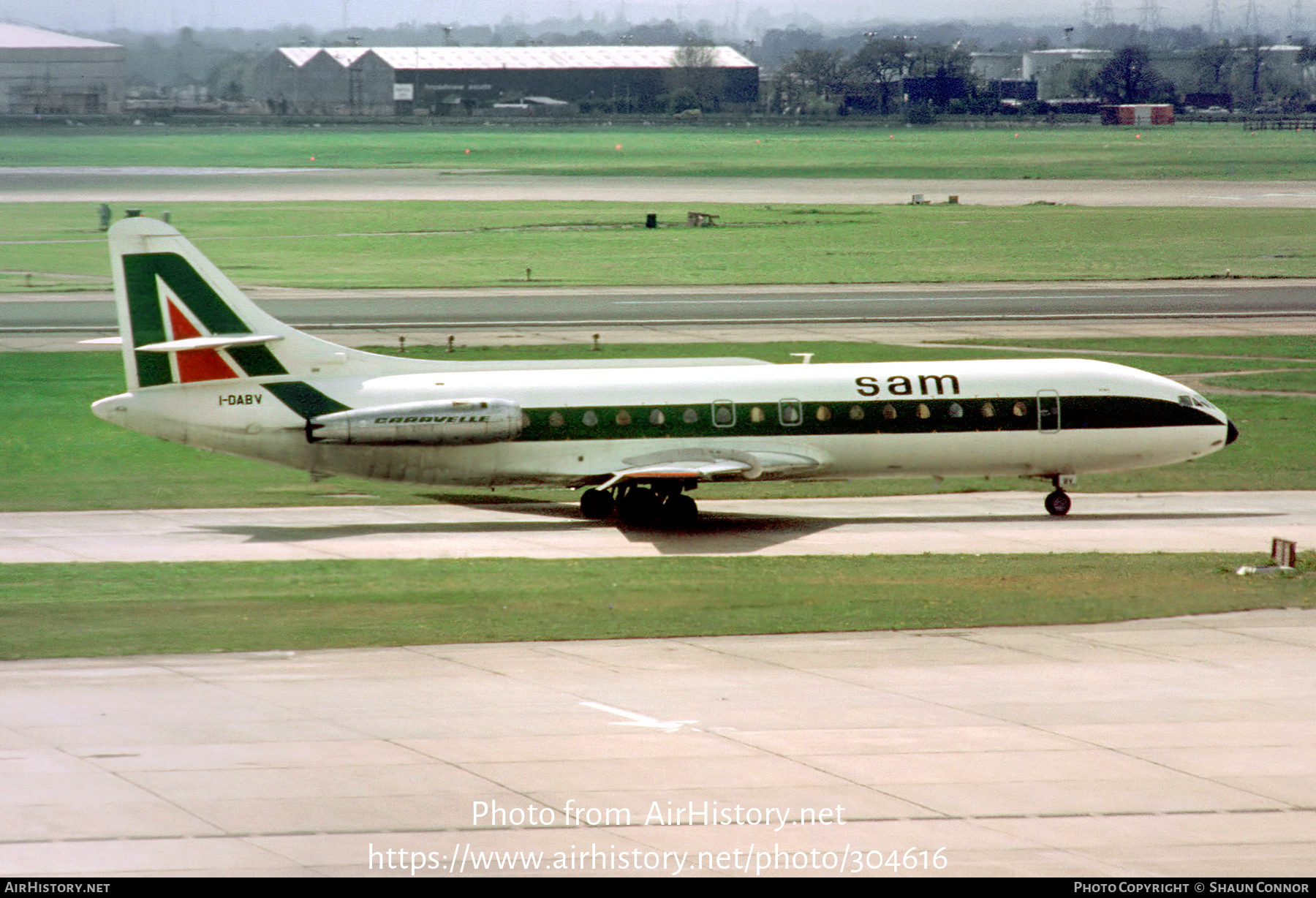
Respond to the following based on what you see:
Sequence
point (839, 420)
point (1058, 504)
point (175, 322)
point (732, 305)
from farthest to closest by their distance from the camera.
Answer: point (732, 305), point (1058, 504), point (839, 420), point (175, 322)

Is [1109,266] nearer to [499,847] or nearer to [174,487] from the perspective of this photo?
[174,487]

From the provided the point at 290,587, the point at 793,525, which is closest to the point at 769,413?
the point at 793,525

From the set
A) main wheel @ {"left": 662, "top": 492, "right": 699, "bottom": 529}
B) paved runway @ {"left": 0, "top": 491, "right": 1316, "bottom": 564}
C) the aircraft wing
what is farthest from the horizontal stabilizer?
main wheel @ {"left": 662, "top": 492, "right": 699, "bottom": 529}

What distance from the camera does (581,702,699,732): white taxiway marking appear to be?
68.0 ft

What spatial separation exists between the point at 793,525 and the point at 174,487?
1649 cm

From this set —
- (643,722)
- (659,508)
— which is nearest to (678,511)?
(659,508)

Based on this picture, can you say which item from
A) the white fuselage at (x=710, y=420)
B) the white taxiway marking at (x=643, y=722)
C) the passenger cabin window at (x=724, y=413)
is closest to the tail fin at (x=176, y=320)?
the white fuselage at (x=710, y=420)

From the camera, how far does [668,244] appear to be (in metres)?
106

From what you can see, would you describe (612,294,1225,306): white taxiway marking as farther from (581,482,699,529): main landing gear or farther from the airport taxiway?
the airport taxiway

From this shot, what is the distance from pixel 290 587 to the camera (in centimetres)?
2923

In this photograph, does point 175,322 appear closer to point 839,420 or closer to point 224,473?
point 224,473

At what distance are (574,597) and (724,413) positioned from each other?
10.7 m

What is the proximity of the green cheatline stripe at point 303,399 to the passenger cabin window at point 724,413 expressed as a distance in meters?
8.89

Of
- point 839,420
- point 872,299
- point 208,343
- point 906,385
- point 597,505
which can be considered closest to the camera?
point 208,343
